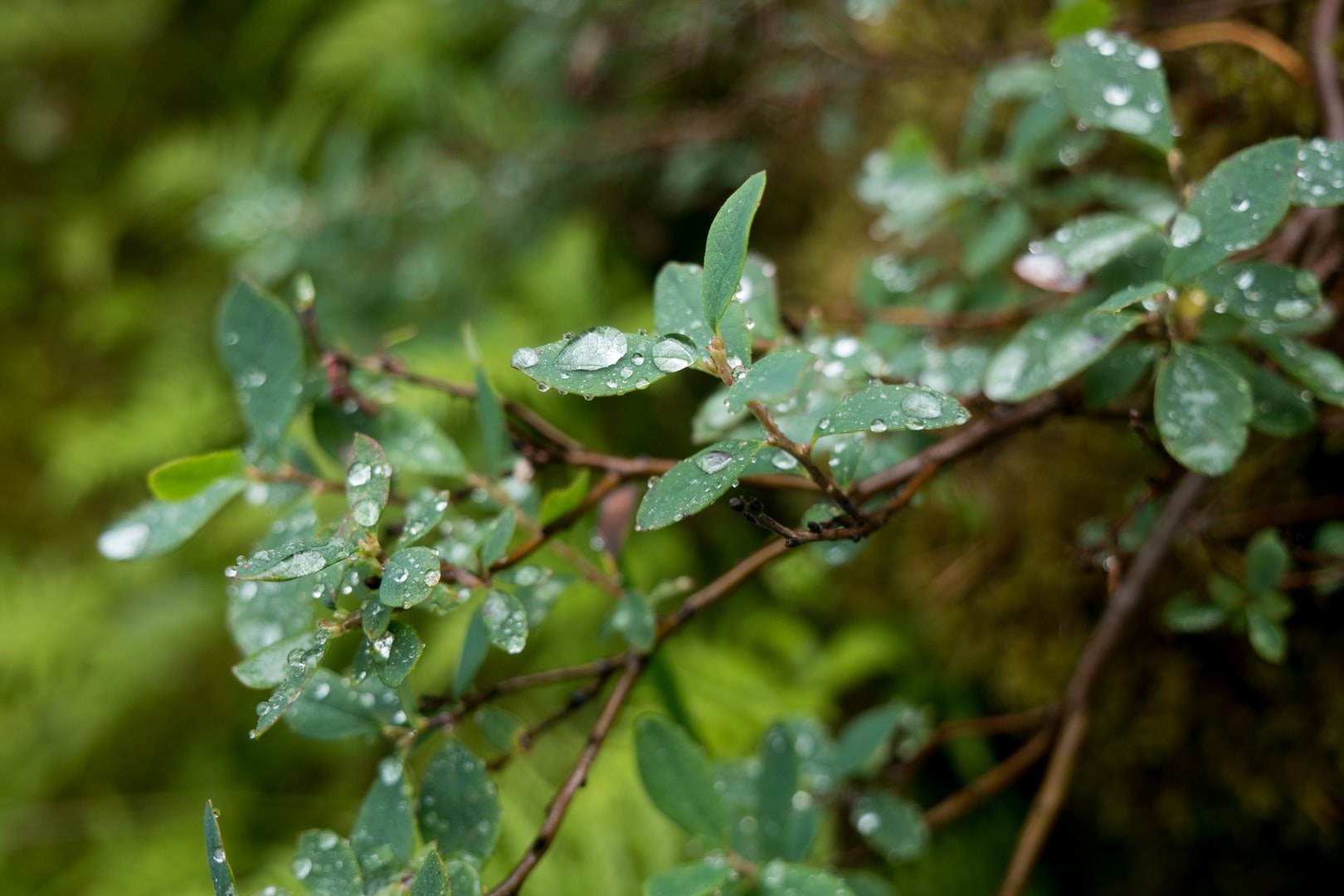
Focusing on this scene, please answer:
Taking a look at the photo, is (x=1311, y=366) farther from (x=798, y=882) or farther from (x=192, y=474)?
(x=192, y=474)

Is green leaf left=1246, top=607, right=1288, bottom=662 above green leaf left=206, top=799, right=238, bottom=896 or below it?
below

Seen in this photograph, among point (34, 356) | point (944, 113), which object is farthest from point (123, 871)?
point (944, 113)

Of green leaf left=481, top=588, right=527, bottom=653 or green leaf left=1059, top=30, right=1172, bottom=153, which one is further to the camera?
green leaf left=1059, top=30, right=1172, bottom=153

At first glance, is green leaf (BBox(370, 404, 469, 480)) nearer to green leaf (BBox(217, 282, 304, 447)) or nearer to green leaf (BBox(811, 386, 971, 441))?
green leaf (BBox(217, 282, 304, 447))

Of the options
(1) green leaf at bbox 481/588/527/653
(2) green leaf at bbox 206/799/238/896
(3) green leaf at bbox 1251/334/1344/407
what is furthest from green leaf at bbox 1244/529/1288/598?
(2) green leaf at bbox 206/799/238/896

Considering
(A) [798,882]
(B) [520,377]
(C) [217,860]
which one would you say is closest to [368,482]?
(C) [217,860]

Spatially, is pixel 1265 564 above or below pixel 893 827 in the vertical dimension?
above

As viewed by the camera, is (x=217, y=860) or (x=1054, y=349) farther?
(x=1054, y=349)

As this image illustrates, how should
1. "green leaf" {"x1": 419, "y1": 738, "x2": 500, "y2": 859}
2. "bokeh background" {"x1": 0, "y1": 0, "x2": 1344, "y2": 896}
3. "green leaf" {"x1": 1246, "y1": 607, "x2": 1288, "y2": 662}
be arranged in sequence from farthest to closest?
"bokeh background" {"x1": 0, "y1": 0, "x2": 1344, "y2": 896}, "green leaf" {"x1": 1246, "y1": 607, "x2": 1288, "y2": 662}, "green leaf" {"x1": 419, "y1": 738, "x2": 500, "y2": 859}
